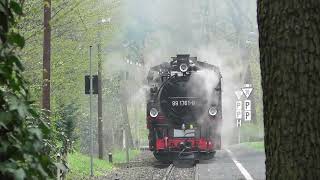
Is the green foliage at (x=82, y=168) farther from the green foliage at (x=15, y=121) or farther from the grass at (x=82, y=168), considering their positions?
the green foliage at (x=15, y=121)

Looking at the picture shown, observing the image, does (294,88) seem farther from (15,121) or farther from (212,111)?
(212,111)

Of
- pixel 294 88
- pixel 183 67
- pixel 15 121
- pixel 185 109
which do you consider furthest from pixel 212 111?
pixel 15 121

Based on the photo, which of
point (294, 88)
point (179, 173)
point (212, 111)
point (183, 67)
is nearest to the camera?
point (294, 88)

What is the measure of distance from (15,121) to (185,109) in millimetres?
17525

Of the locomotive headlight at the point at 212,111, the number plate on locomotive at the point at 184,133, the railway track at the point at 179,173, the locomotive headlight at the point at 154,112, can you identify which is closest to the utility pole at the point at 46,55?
the railway track at the point at 179,173

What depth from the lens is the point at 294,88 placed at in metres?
2.83

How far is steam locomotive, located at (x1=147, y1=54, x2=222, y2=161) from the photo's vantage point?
19641 mm

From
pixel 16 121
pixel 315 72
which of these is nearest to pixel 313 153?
pixel 315 72

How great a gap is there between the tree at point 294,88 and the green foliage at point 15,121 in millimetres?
1034

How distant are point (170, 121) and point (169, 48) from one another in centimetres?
1845

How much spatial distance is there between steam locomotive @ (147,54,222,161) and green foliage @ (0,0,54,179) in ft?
56.1

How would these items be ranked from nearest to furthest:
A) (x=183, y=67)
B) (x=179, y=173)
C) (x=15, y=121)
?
(x=15, y=121) → (x=179, y=173) → (x=183, y=67)

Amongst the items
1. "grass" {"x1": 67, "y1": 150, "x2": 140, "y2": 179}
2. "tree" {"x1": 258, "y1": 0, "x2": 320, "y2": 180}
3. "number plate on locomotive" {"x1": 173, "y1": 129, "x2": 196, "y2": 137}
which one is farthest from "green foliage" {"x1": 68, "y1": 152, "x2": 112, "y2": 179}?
"tree" {"x1": 258, "y1": 0, "x2": 320, "y2": 180}

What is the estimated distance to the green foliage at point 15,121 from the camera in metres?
2.33
